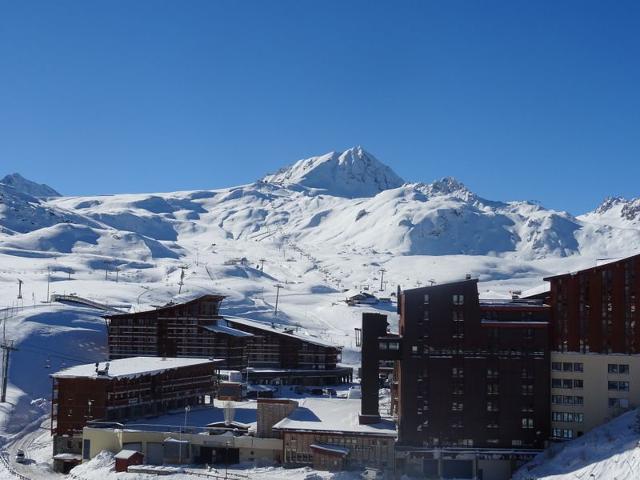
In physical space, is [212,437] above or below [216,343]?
below

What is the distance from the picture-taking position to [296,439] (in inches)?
3130

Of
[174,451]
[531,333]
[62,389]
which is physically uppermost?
[531,333]

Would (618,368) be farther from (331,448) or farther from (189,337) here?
(189,337)

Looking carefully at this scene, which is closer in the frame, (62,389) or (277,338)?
(62,389)

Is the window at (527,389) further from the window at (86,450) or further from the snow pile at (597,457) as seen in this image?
the window at (86,450)

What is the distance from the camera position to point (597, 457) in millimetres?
69000

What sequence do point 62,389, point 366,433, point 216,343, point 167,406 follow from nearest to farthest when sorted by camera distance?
point 366,433, point 62,389, point 167,406, point 216,343

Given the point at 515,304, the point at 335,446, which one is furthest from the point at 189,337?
the point at 515,304

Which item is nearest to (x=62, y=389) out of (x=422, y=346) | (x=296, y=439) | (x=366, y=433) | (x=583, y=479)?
(x=296, y=439)

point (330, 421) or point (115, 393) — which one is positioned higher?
point (115, 393)

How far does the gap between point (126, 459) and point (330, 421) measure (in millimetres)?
20515

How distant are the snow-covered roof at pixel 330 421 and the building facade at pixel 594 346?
17.1 m

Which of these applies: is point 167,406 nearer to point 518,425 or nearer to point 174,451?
point 174,451

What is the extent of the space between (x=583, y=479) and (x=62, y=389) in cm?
5399
